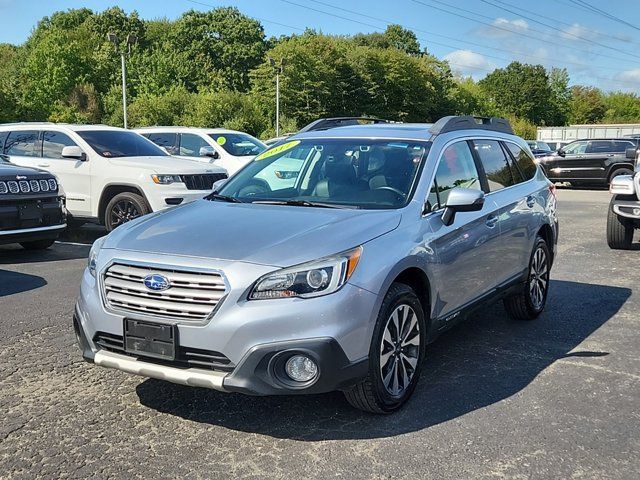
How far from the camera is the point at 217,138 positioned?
13586 mm

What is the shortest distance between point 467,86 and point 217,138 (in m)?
84.3

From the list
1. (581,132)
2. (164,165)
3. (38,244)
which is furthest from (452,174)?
(581,132)

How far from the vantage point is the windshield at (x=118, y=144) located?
404 inches

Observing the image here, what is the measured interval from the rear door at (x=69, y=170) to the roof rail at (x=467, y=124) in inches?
251

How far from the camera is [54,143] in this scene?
Answer: 34.2 feet

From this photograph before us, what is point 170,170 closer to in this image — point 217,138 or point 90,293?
point 217,138

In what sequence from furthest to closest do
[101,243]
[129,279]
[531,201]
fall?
[531,201]
[101,243]
[129,279]

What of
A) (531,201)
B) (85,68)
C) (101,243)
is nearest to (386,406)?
(101,243)

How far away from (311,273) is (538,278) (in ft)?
10.8

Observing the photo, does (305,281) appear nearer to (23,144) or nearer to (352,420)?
(352,420)

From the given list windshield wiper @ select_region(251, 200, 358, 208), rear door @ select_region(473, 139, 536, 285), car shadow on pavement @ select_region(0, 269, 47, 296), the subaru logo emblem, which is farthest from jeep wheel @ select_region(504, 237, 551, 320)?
car shadow on pavement @ select_region(0, 269, 47, 296)

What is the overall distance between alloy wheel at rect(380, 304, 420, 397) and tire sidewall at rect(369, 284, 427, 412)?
0.09 feet

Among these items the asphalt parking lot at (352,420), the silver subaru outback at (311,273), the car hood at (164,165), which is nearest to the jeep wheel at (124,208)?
the car hood at (164,165)

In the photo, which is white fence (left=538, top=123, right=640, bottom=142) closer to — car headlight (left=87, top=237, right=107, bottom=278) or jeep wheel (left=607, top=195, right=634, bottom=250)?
jeep wheel (left=607, top=195, right=634, bottom=250)
